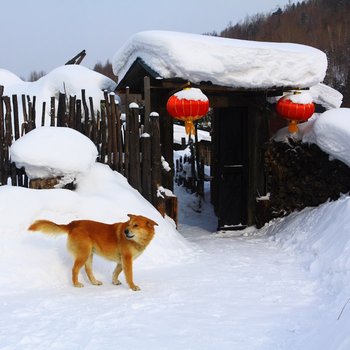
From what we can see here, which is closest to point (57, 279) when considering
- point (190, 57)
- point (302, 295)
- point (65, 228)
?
point (65, 228)

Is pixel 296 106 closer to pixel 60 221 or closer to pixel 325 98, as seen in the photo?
pixel 325 98

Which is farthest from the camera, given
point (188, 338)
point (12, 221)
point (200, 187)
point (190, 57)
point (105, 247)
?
point (200, 187)

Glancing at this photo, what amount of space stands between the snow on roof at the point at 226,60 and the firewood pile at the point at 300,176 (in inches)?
49.6

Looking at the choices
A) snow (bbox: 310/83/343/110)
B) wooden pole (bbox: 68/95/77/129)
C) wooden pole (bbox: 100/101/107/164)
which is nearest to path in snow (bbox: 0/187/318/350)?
wooden pole (bbox: 100/101/107/164)

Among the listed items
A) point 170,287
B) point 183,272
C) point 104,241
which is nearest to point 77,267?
point 104,241

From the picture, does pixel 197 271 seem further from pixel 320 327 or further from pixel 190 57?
pixel 190 57

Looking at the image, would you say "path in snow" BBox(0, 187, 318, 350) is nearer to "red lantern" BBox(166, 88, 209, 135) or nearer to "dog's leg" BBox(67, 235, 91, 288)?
"dog's leg" BBox(67, 235, 91, 288)

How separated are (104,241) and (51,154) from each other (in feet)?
5.96

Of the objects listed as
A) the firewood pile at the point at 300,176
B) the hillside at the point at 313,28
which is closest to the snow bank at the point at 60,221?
the firewood pile at the point at 300,176

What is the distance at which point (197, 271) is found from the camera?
537 centimetres

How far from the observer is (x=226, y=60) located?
7859mm

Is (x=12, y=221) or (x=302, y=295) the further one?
(x=12, y=221)

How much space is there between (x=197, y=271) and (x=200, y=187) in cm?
768

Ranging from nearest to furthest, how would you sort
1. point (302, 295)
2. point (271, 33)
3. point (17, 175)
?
point (302, 295) → point (17, 175) → point (271, 33)
